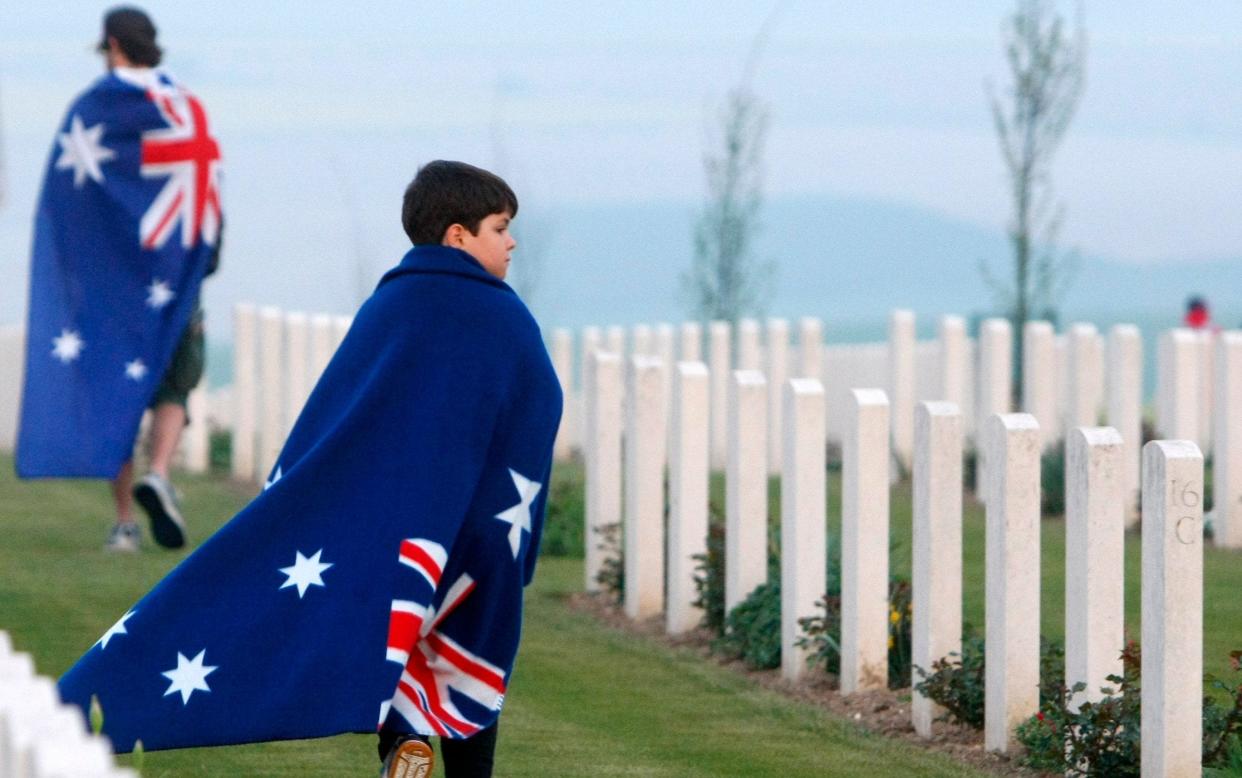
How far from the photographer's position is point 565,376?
577 inches

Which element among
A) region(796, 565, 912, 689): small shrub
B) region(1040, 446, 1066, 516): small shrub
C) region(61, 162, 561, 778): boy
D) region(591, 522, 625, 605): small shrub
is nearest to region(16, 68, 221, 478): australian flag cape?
region(591, 522, 625, 605): small shrub

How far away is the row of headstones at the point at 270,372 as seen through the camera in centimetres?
1316

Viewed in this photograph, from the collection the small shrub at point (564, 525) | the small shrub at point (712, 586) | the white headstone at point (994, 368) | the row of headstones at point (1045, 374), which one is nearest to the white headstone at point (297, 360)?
the row of headstones at point (1045, 374)

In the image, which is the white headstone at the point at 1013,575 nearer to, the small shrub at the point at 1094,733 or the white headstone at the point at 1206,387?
the small shrub at the point at 1094,733

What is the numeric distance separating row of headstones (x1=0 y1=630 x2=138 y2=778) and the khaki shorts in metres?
7.51

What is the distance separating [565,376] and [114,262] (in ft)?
15.4

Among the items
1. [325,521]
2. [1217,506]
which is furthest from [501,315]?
[1217,506]

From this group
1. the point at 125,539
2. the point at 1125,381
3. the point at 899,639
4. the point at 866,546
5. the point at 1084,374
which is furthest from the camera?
the point at 1084,374

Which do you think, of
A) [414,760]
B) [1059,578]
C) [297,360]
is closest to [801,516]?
[414,760]

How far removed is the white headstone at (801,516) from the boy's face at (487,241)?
92.4 inches

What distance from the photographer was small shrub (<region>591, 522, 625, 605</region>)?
28.9 feet

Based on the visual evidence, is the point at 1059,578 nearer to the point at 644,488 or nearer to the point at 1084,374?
the point at 644,488

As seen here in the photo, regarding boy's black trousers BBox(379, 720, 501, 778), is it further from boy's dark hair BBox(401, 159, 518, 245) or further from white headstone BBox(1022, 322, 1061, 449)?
white headstone BBox(1022, 322, 1061, 449)

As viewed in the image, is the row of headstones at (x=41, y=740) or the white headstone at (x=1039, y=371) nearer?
the row of headstones at (x=41, y=740)
